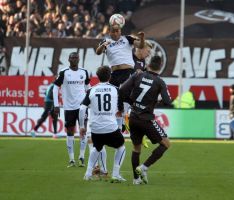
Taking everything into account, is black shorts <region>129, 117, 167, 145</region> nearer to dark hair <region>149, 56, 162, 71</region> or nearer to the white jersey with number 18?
the white jersey with number 18

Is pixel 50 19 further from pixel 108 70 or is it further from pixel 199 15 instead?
pixel 108 70

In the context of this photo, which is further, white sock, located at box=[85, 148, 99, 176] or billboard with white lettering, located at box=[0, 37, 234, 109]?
billboard with white lettering, located at box=[0, 37, 234, 109]

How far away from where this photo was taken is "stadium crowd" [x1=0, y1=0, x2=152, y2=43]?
1308 inches

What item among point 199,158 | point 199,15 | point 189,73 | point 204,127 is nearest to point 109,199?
point 199,158

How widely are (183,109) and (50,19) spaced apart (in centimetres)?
693

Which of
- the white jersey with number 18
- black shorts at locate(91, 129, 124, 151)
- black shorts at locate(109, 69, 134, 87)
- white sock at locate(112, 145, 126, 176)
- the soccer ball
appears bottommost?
white sock at locate(112, 145, 126, 176)

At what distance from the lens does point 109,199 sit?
11.5 meters

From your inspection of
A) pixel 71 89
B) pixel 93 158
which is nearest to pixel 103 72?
pixel 93 158

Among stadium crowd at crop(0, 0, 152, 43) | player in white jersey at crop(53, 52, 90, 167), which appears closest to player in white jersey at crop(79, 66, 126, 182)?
player in white jersey at crop(53, 52, 90, 167)

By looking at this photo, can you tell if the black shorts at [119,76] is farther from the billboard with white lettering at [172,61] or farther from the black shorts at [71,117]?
the billboard with white lettering at [172,61]

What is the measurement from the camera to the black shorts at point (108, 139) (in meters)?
13.9

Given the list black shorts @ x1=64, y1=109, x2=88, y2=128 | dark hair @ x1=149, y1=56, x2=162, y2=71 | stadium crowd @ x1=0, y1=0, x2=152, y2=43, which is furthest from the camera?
stadium crowd @ x1=0, y1=0, x2=152, y2=43

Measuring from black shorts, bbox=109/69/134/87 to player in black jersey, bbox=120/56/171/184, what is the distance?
1.77 m

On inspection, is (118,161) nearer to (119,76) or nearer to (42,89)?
(119,76)
